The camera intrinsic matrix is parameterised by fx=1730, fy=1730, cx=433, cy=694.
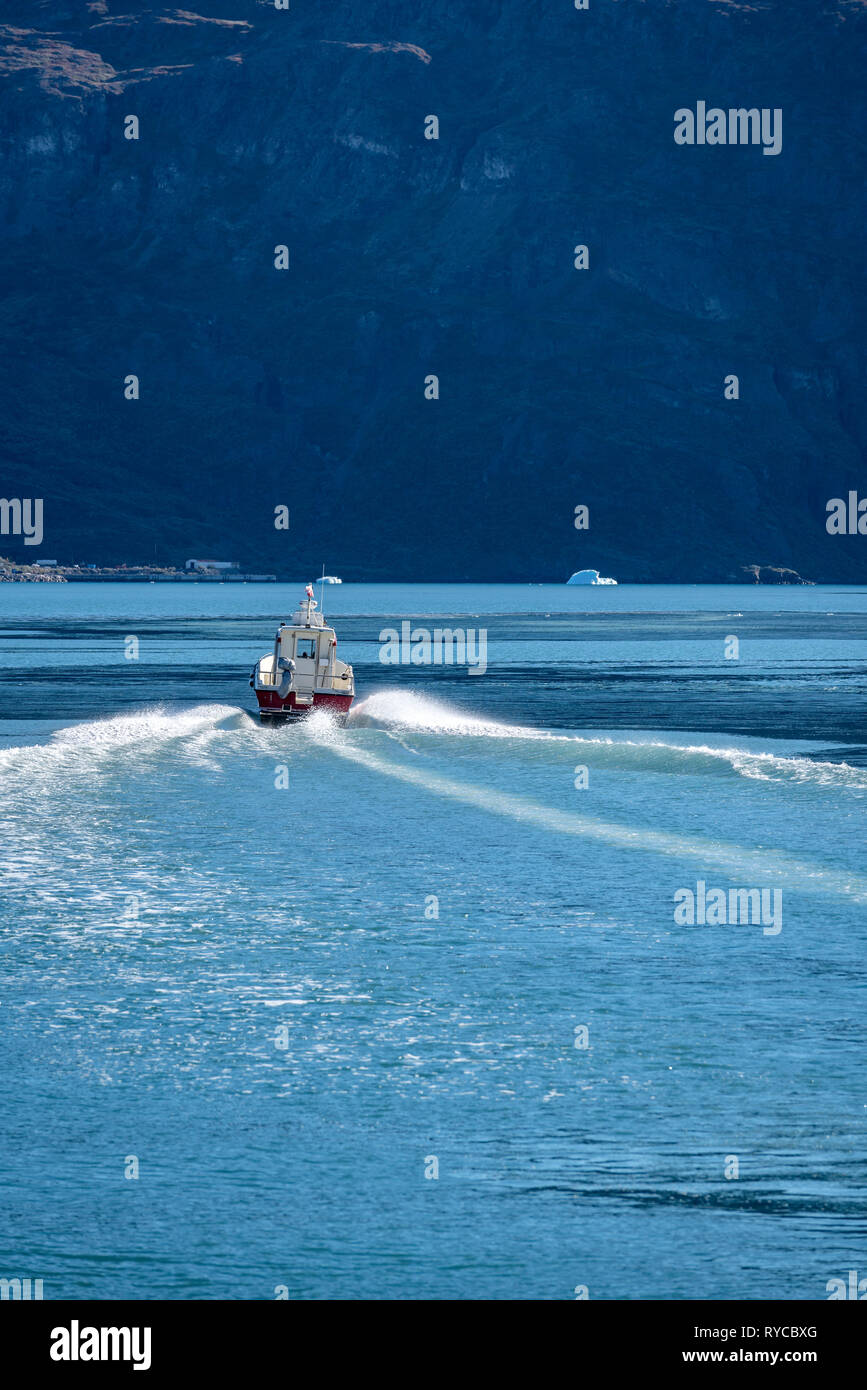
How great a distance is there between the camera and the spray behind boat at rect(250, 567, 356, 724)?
71250mm

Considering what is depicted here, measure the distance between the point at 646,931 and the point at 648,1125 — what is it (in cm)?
1109

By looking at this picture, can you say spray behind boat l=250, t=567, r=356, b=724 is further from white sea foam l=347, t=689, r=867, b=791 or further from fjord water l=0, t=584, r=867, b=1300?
fjord water l=0, t=584, r=867, b=1300

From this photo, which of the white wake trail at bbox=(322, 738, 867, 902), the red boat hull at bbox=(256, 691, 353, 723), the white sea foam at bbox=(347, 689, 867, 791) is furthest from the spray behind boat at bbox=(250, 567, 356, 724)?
the white wake trail at bbox=(322, 738, 867, 902)

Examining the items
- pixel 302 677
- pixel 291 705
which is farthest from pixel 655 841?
pixel 302 677

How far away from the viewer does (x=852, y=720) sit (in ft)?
238

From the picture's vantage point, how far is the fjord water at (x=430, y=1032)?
54.9 ft

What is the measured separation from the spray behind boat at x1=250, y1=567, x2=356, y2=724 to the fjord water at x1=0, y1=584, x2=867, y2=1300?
14.1m

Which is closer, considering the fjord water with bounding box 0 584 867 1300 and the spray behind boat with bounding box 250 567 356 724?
the fjord water with bounding box 0 584 867 1300

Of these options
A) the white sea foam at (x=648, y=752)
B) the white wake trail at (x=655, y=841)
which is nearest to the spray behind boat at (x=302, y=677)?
the white sea foam at (x=648, y=752)

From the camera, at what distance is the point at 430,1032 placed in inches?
955

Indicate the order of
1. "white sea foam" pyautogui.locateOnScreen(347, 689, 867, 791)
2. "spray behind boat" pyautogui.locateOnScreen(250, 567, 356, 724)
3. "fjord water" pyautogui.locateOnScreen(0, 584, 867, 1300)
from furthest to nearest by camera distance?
"spray behind boat" pyautogui.locateOnScreen(250, 567, 356, 724) < "white sea foam" pyautogui.locateOnScreen(347, 689, 867, 791) < "fjord water" pyautogui.locateOnScreen(0, 584, 867, 1300)
